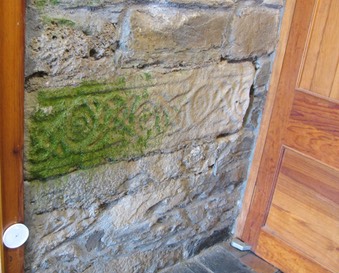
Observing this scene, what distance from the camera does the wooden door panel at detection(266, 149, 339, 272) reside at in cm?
184

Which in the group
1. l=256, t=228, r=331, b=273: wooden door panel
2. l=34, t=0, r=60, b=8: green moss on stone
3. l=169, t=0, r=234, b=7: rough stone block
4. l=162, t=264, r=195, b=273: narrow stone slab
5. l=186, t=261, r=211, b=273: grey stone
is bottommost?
l=162, t=264, r=195, b=273: narrow stone slab

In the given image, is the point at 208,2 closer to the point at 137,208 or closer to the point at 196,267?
the point at 137,208

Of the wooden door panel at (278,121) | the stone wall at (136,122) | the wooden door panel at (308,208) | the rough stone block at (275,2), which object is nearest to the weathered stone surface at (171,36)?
the stone wall at (136,122)

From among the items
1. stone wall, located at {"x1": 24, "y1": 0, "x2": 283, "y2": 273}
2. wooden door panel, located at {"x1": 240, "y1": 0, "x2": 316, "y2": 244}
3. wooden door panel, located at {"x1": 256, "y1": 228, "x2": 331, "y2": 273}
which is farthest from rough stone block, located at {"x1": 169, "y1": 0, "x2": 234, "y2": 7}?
wooden door panel, located at {"x1": 256, "y1": 228, "x2": 331, "y2": 273}

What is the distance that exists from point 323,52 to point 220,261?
1.09 meters

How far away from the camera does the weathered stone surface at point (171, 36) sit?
1.48 meters

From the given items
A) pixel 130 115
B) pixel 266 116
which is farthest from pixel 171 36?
pixel 266 116

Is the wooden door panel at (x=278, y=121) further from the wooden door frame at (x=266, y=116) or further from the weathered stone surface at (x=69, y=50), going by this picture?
the weathered stone surface at (x=69, y=50)

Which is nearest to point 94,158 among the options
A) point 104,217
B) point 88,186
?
point 88,186

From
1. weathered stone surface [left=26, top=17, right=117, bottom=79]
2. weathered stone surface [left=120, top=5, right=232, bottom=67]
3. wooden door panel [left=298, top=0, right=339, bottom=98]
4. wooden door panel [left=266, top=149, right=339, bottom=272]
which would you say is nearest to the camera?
weathered stone surface [left=26, top=17, right=117, bottom=79]

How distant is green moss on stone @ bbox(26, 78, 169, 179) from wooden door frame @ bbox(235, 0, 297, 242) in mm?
637

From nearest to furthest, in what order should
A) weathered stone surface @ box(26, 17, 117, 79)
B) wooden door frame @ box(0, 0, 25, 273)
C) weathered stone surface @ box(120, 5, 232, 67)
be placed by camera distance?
wooden door frame @ box(0, 0, 25, 273) → weathered stone surface @ box(26, 17, 117, 79) → weathered stone surface @ box(120, 5, 232, 67)

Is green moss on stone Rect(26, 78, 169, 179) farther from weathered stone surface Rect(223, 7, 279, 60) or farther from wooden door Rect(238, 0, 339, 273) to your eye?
wooden door Rect(238, 0, 339, 273)

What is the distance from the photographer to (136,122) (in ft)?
5.24
